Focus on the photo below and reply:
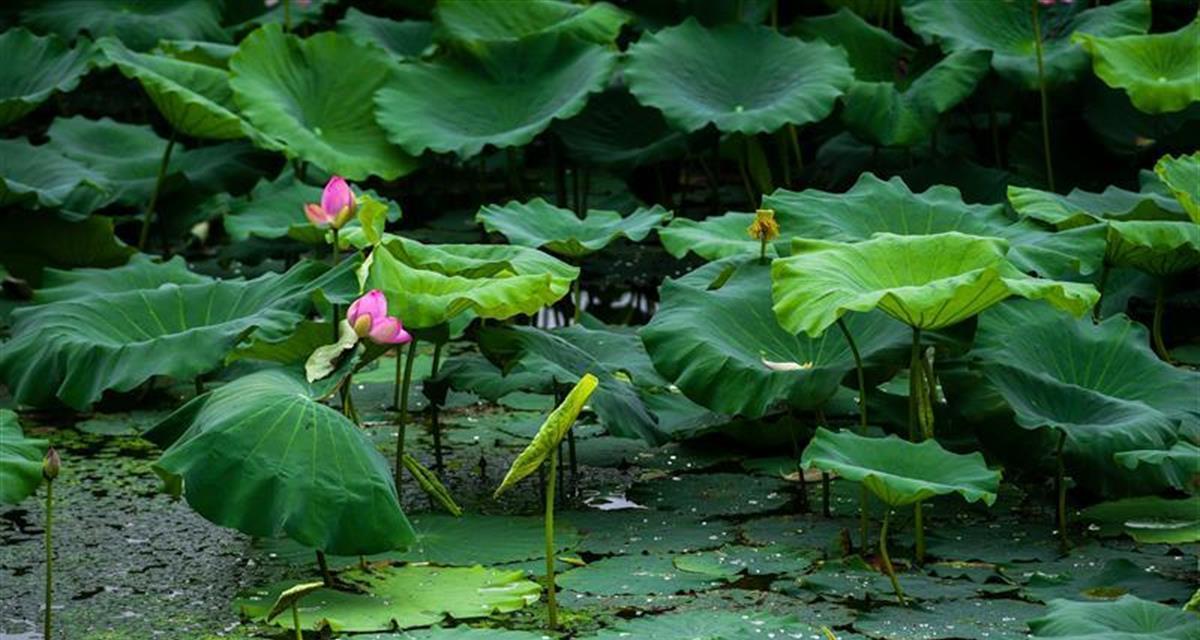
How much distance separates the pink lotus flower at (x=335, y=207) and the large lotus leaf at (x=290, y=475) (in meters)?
0.35

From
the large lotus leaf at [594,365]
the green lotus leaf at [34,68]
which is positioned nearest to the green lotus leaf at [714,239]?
the large lotus leaf at [594,365]

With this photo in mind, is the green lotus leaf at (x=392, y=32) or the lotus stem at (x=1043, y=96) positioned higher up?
the green lotus leaf at (x=392, y=32)

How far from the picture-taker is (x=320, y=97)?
4754mm

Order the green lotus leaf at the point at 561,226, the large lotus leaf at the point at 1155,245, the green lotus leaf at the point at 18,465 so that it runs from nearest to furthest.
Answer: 1. the green lotus leaf at the point at 18,465
2. the large lotus leaf at the point at 1155,245
3. the green lotus leaf at the point at 561,226

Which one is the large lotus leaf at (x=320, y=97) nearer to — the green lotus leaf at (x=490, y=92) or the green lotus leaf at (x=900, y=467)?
the green lotus leaf at (x=490, y=92)

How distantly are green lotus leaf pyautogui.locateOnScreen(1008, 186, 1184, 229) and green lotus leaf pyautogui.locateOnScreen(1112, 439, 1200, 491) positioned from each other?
24.8 inches

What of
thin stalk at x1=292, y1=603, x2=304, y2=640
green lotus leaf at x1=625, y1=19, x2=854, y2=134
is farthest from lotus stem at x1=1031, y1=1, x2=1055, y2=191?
thin stalk at x1=292, y1=603, x2=304, y2=640

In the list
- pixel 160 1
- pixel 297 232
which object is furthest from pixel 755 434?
pixel 160 1

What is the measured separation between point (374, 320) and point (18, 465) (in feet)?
1.81

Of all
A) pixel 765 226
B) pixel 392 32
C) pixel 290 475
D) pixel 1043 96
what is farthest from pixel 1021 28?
pixel 290 475

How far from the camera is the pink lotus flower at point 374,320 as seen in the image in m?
2.62

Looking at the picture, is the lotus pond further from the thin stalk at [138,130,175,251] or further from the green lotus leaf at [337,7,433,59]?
the green lotus leaf at [337,7,433,59]

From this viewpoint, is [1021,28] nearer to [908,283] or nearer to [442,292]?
[908,283]

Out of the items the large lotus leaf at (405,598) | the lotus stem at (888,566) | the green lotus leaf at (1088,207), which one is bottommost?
the large lotus leaf at (405,598)
